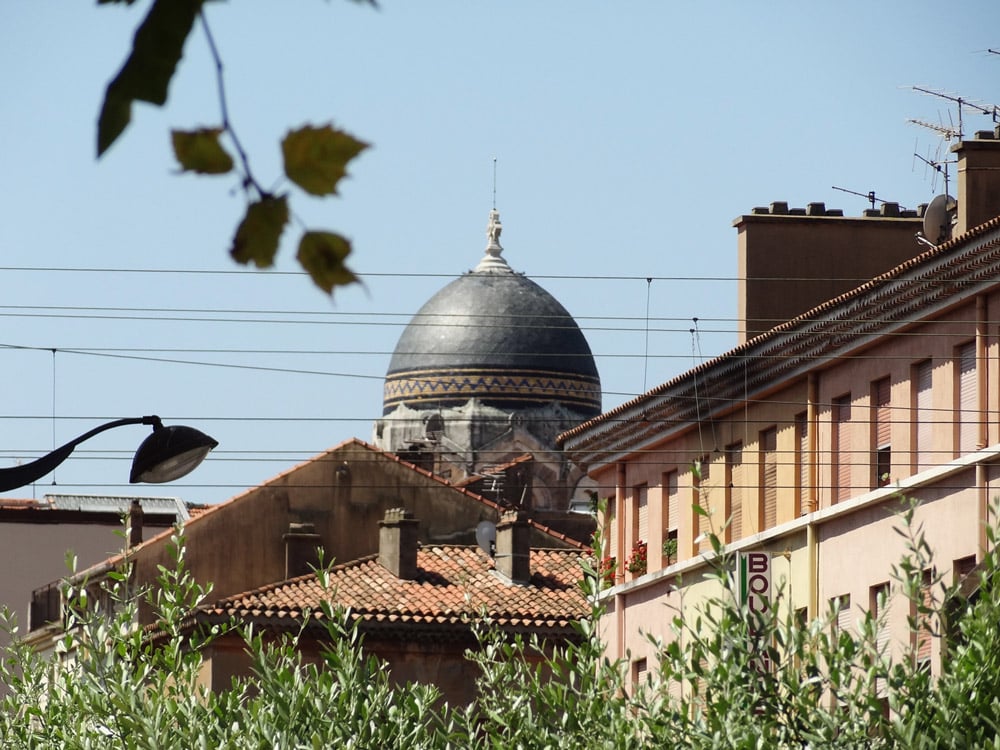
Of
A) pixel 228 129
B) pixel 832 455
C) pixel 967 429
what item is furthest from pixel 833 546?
pixel 228 129

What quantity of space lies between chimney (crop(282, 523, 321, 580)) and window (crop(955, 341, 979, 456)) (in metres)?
A: 17.6

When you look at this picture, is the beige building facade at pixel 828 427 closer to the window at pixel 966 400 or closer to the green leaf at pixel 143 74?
the window at pixel 966 400

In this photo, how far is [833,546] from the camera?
2658cm

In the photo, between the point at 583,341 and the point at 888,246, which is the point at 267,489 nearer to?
the point at 888,246

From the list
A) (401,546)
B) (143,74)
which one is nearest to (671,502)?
(401,546)

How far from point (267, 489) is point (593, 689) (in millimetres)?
29034

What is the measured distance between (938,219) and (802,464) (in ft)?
12.6

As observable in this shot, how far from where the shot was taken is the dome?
85.8 m

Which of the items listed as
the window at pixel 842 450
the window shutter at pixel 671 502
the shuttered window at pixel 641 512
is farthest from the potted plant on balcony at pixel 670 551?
the window at pixel 842 450

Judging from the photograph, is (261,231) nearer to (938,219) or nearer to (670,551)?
(938,219)

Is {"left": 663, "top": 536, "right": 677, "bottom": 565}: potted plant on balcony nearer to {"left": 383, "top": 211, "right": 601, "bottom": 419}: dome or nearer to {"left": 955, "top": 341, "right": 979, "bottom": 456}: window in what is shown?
{"left": 955, "top": 341, "right": 979, "bottom": 456}: window

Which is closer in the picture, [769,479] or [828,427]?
[828,427]

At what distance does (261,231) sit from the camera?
3.12 meters

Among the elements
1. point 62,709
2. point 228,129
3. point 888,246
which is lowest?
point 62,709
